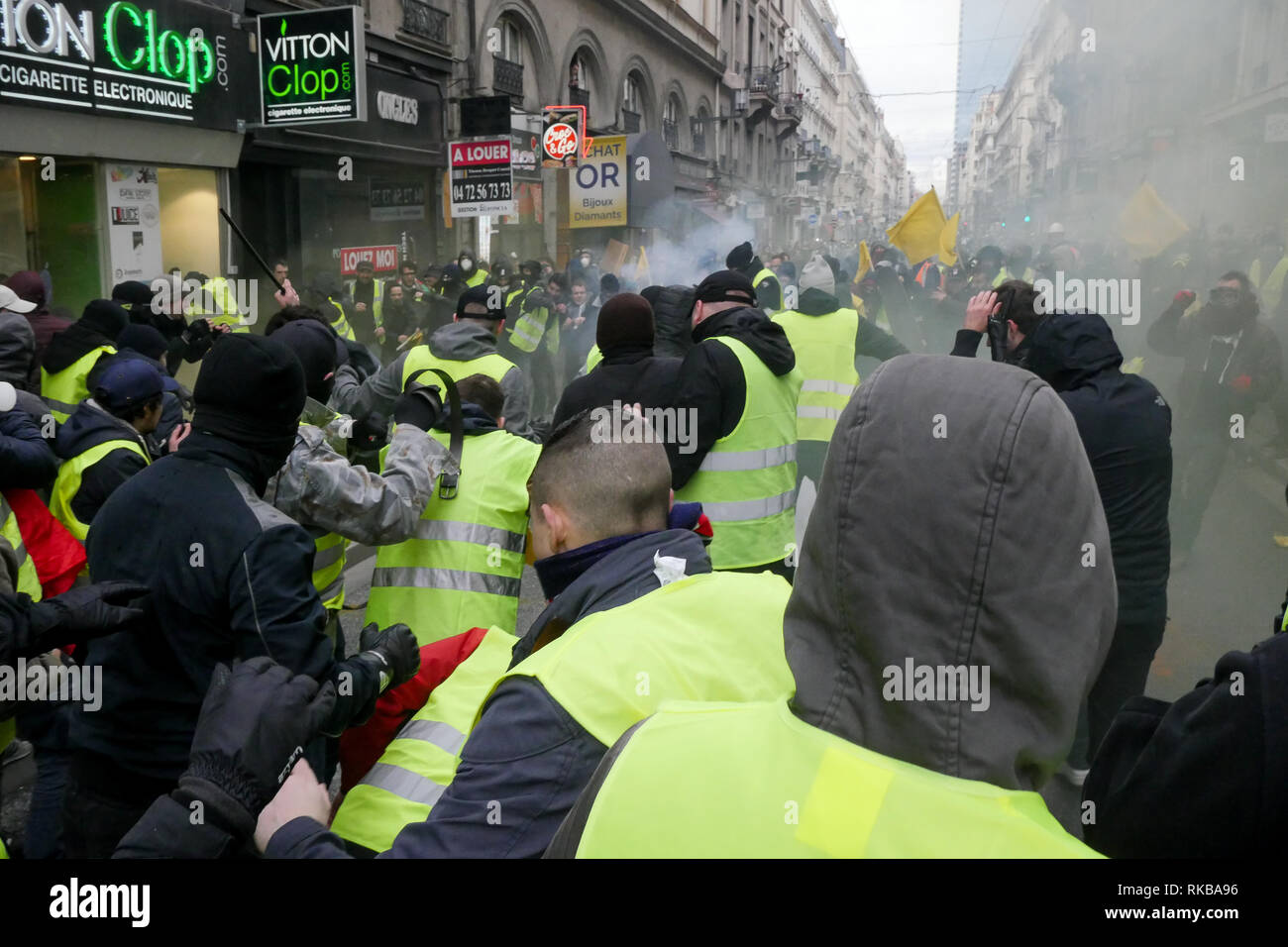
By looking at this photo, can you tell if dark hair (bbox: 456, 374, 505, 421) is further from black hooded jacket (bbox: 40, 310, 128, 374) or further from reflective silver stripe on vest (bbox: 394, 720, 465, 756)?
black hooded jacket (bbox: 40, 310, 128, 374)

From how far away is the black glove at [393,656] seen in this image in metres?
2.24

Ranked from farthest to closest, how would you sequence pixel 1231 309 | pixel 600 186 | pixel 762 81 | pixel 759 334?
pixel 762 81, pixel 600 186, pixel 1231 309, pixel 759 334

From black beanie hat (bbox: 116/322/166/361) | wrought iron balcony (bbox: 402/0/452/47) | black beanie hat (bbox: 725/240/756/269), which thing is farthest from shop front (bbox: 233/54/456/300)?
black beanie hat (bbox: 116/322/166/361)

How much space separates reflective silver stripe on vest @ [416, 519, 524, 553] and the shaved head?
3.26ft

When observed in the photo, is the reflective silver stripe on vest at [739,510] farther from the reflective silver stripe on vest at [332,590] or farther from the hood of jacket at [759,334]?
the reflective silver stripe on vest at [332,590]

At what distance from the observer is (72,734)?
2354mm

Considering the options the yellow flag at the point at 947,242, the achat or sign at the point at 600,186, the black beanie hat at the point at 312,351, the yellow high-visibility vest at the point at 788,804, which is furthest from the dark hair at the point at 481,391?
the achat or sign at the point at 600,186

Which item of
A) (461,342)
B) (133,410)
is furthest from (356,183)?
(133,410)

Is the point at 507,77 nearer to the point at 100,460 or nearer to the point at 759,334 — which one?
the point at 759,334

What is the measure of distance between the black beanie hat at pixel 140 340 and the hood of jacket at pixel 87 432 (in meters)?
1.64

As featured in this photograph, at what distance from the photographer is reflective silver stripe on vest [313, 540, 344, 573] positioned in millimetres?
3234

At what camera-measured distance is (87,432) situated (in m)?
3.79

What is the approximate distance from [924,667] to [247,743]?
1.09 metres

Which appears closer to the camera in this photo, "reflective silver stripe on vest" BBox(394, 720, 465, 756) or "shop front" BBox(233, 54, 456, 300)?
"reflective silver stripe on vest" BBox(394, 720, 465, 756)
